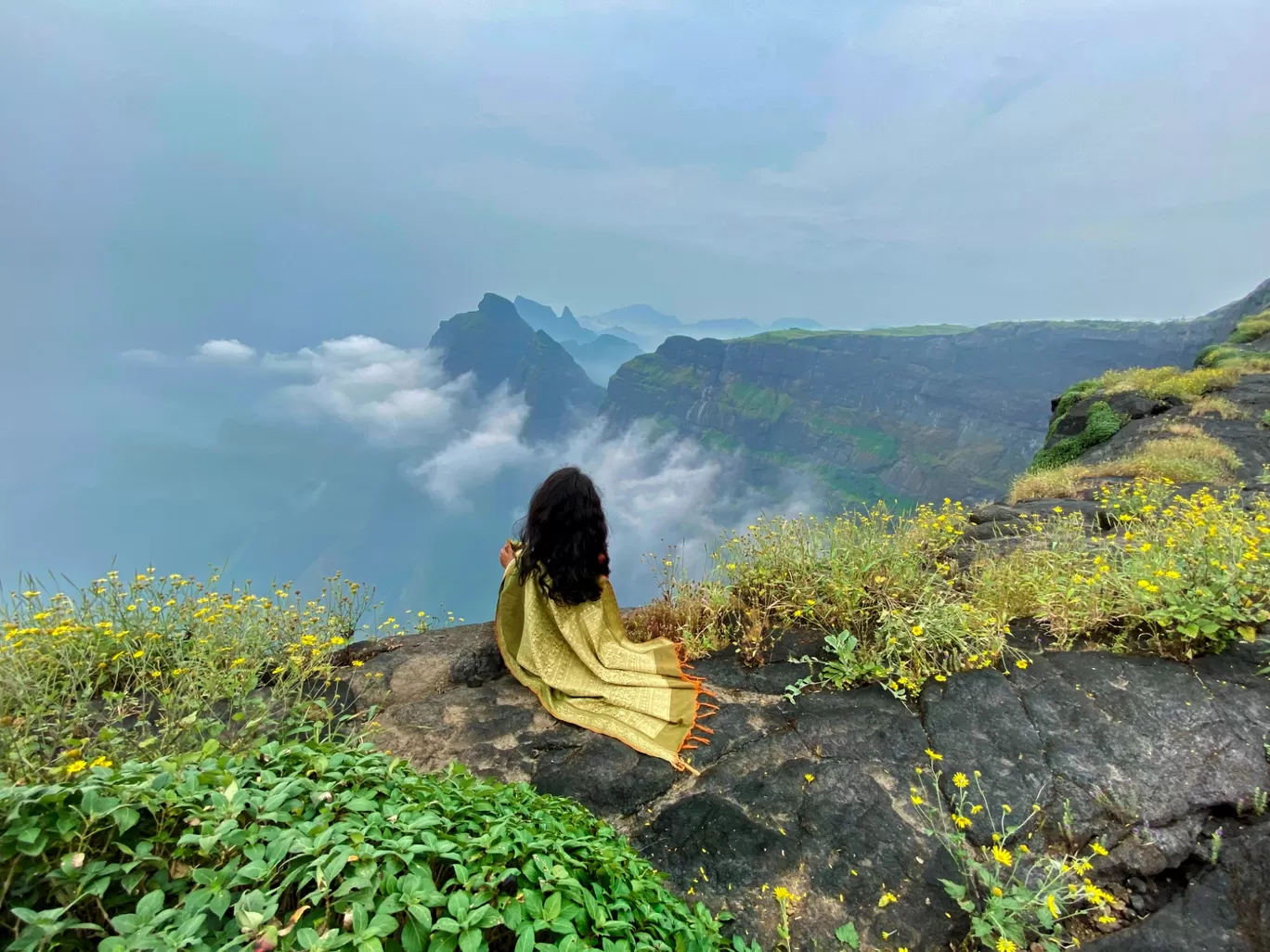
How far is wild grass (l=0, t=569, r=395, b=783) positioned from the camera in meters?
2.50

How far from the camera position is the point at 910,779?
10.8ft

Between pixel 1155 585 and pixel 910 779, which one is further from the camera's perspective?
pixel 1155 585

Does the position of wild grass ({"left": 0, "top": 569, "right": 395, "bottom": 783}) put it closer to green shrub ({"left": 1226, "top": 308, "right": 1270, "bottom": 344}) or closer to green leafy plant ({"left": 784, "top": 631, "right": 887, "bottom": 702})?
green leafy plant ({"left": 784, "top": 631, "right": 887, "bottom": 702})

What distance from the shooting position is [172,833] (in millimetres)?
1527

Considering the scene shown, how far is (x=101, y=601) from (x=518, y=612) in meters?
3.27

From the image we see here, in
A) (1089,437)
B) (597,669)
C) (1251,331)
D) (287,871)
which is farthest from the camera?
(1251,331)

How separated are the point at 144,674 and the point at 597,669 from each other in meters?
3.07

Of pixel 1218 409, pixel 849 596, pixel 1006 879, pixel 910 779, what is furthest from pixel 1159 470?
pixel 1006 879

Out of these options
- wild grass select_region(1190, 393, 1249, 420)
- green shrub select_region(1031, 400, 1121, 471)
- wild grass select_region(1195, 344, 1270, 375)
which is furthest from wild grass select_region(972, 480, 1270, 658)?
wild grass select_region(1195, 344, 1270, 375)

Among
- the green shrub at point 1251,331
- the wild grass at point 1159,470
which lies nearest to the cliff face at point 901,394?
the green shrub at point 1251,331

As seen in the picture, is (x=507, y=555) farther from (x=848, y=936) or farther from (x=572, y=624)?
(x=848, y=936)

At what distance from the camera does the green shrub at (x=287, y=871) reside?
1246 mm

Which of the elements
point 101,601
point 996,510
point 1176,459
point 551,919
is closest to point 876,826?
point 551,919

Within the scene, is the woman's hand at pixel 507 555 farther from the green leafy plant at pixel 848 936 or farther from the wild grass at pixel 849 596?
the green leafy plant at pixel 848 936
